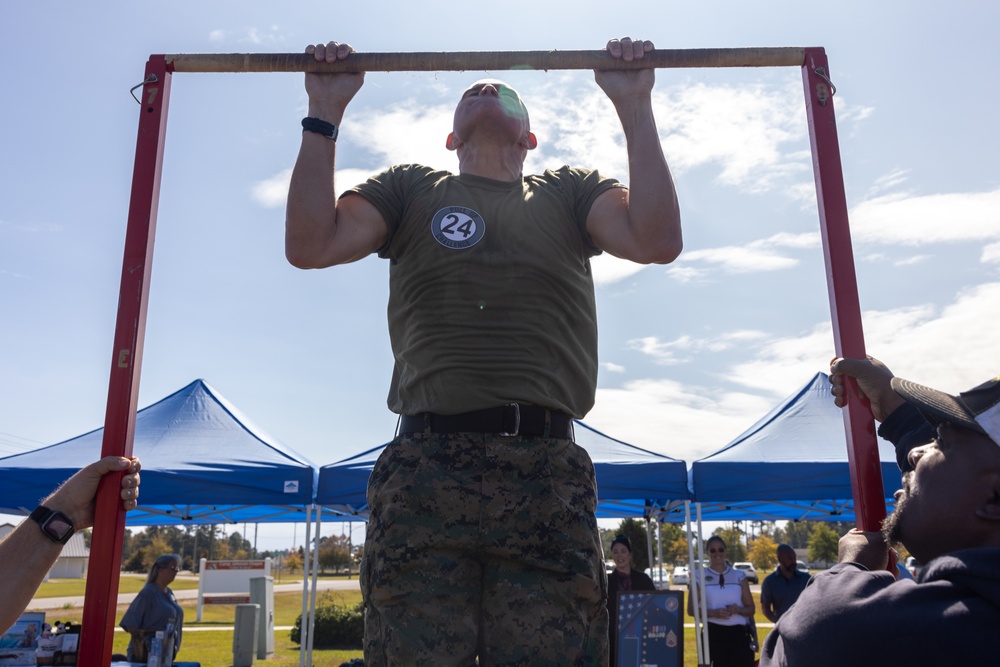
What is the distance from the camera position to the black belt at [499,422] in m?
1.77

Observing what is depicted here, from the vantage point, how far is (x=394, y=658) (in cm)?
163

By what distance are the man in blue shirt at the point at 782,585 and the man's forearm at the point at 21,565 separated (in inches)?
333

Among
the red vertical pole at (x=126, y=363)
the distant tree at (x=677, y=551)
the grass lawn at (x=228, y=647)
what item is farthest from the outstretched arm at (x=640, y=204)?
the distant tree at (x=677, y=551)

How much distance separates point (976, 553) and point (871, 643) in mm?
244

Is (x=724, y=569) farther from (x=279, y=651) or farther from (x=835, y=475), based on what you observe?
(x=279, y=651)

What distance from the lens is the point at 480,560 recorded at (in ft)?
5.71

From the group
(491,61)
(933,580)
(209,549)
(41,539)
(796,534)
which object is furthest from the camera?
(796,534)

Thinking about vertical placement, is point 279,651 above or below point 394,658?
below

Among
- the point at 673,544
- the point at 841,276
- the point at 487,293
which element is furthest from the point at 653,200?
the point at 673,544

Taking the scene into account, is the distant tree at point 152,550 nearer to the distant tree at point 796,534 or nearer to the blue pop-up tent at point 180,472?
the blue pop-up tent at point 180,472

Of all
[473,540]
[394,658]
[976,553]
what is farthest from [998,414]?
[394,658]

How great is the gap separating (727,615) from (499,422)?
8227 millimetres

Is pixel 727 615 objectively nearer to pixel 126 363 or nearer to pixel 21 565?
pixel 126 363

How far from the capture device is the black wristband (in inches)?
79.8
